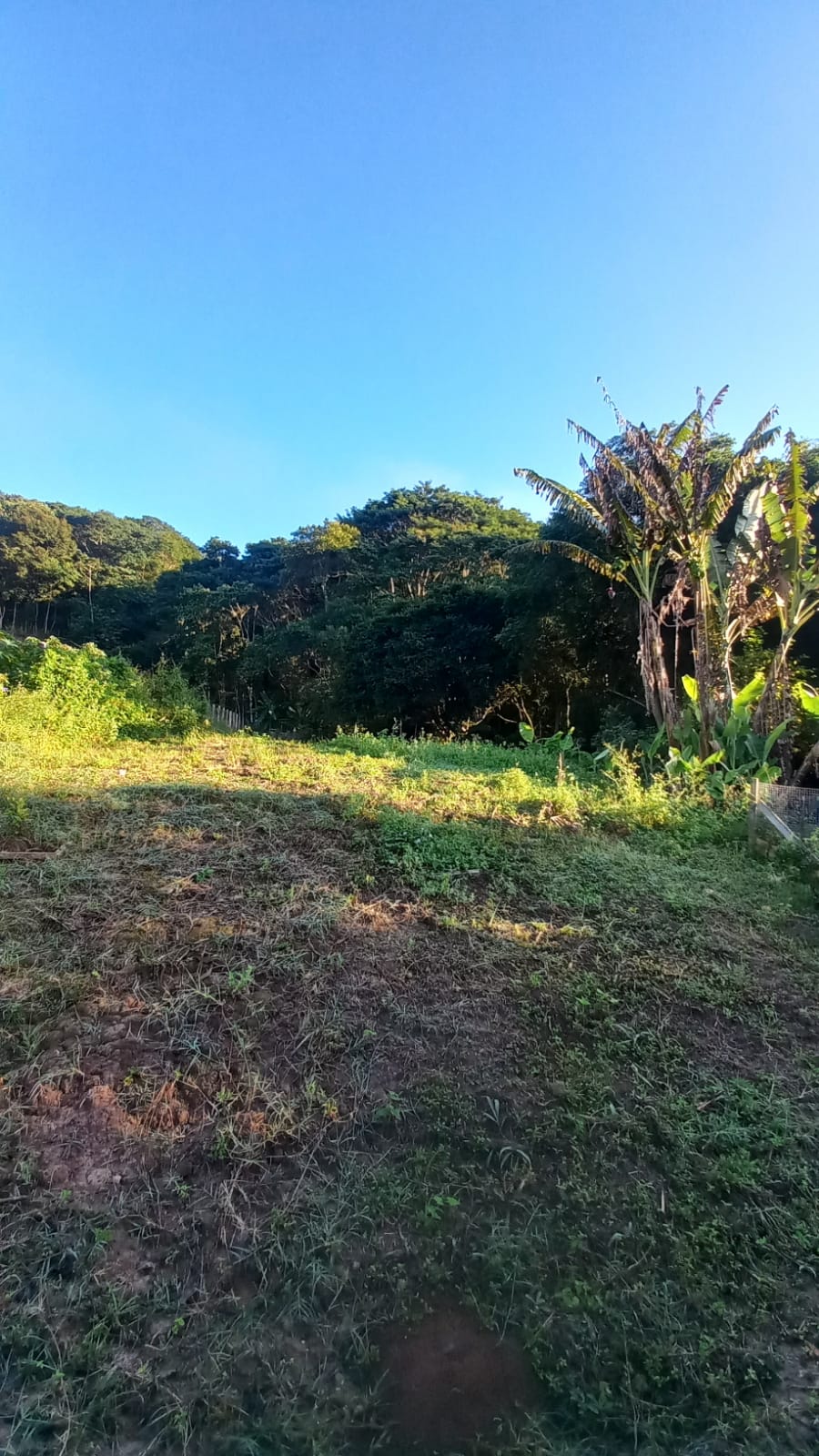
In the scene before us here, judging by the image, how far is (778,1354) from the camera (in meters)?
1.49

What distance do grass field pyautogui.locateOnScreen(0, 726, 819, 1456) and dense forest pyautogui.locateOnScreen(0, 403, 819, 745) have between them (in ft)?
19.2

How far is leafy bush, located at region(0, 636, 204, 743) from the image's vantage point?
7922 millimetres

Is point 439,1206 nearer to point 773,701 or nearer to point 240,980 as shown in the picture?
point 240,980

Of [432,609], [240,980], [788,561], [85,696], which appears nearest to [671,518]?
[788,561]

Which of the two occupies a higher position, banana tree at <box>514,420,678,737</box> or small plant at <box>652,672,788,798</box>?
banana tree at <box>514,420,678,737</box>

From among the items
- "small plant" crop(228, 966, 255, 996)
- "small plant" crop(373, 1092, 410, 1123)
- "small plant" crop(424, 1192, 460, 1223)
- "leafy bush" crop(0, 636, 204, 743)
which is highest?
"leafy bush" crop(0, 636, 204, 743)

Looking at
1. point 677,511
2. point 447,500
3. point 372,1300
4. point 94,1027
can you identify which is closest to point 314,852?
point 94,1027

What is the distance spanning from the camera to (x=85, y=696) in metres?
8.83

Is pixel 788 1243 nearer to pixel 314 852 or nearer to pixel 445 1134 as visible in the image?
pixel 445 1134

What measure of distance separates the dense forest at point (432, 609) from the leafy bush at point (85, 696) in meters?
3.78

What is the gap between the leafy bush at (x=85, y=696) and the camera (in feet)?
26.0

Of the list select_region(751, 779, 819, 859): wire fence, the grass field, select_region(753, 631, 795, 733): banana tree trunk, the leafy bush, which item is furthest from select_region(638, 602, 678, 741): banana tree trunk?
the leafy bush

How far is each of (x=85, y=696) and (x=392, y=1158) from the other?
27.4 ft

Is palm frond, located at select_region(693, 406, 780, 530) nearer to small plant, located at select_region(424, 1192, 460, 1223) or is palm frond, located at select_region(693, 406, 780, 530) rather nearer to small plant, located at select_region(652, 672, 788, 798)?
small plant, located at select_region(652, 672, 788, 798)
